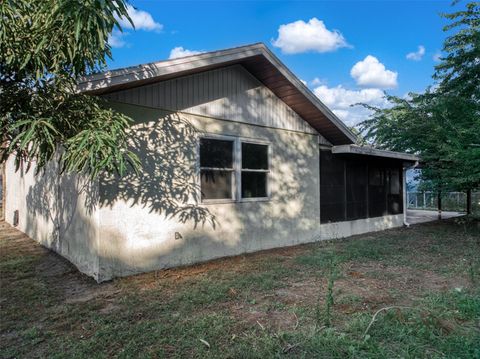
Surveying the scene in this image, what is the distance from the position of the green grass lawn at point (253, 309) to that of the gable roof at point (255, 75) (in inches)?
107

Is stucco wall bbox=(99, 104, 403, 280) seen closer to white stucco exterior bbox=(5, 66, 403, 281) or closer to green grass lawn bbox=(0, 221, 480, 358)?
white stucco exterior bbox=(5, 66, 403, 281)

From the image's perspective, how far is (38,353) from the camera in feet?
9.69

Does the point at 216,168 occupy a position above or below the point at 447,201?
above

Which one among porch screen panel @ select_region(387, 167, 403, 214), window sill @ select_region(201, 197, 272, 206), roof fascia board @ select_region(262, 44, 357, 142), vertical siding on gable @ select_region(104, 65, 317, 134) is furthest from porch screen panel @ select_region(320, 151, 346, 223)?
porch screen panel @ select_region(387, 167, 403, 214)

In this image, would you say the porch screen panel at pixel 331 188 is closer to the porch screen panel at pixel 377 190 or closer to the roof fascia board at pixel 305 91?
the roof fascia board at pixel 305 91

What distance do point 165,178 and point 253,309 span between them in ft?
8.70

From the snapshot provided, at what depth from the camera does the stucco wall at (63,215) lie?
5.09 m

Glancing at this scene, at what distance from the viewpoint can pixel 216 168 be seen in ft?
20.6

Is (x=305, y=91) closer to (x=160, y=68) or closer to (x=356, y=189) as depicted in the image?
(x=160, y=68)

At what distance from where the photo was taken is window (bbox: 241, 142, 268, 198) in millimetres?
6781

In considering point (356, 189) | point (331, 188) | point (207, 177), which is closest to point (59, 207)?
point (207, 177)

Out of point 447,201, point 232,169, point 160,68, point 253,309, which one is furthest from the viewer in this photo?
point 447,201

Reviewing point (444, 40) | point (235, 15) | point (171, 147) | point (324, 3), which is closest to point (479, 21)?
point (444, 40)

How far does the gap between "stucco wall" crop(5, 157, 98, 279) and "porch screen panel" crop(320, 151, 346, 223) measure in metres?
5.49
